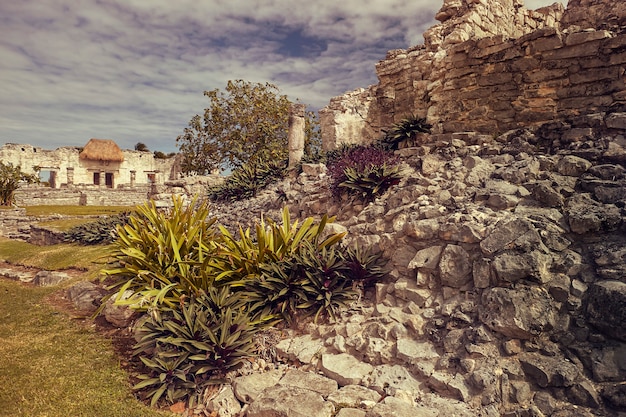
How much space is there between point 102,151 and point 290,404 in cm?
3793

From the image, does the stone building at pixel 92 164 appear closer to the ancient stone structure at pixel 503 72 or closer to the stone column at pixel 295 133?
the stone column at pixel 295 133

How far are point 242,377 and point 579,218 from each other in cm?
433

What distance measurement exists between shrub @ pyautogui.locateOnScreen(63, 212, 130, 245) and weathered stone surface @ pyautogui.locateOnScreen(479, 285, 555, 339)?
10938mm

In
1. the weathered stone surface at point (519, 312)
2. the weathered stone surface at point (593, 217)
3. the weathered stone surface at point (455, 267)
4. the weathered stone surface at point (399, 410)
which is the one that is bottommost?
the weathered stone surface at point (399, 410)

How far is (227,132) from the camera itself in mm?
20094

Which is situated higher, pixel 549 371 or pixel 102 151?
pixel 102 151

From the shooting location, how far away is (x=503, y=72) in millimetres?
7004

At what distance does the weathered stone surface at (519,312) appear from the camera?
371cm

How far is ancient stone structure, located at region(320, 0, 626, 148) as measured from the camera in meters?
6.00

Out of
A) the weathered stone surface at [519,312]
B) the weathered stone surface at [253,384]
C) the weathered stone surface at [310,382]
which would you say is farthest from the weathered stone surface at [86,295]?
the weathered stone surface at [519,312]

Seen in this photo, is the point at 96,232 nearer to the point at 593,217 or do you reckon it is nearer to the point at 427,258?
the point at 427,258

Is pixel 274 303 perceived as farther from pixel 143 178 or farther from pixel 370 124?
pixel 143 178

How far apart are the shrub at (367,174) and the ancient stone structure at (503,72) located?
167cm

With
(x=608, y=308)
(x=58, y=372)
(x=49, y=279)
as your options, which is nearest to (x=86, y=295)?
(x=49, y=279)
